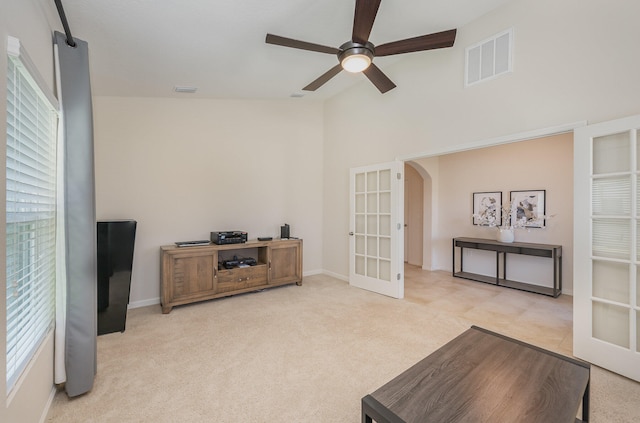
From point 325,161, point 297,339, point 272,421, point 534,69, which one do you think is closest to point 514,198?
point 534,69

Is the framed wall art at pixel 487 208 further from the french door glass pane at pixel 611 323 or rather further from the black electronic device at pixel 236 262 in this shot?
the black electronic device at pixel 236 262

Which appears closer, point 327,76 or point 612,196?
point 612,196

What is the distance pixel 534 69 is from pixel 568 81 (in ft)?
1.05

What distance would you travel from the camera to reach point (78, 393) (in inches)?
75.1

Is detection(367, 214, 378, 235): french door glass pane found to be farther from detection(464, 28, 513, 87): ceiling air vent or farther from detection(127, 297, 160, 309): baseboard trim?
detection(127, 297, 160, 309): baseboard trim

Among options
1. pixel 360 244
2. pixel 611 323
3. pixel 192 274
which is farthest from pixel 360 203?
pixel 611 323

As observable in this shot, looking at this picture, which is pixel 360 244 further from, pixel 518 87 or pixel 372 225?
pixel 518 87

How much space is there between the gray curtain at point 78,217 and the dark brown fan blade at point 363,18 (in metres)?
1.97

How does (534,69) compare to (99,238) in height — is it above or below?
above

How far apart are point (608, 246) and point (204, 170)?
4.57 metres

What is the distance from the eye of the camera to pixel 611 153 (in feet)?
7.38

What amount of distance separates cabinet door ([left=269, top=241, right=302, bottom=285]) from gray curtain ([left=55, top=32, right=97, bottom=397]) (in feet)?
8.12

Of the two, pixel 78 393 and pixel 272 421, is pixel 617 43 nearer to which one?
pixel 272 421

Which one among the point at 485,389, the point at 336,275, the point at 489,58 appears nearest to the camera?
the point at 485,389
